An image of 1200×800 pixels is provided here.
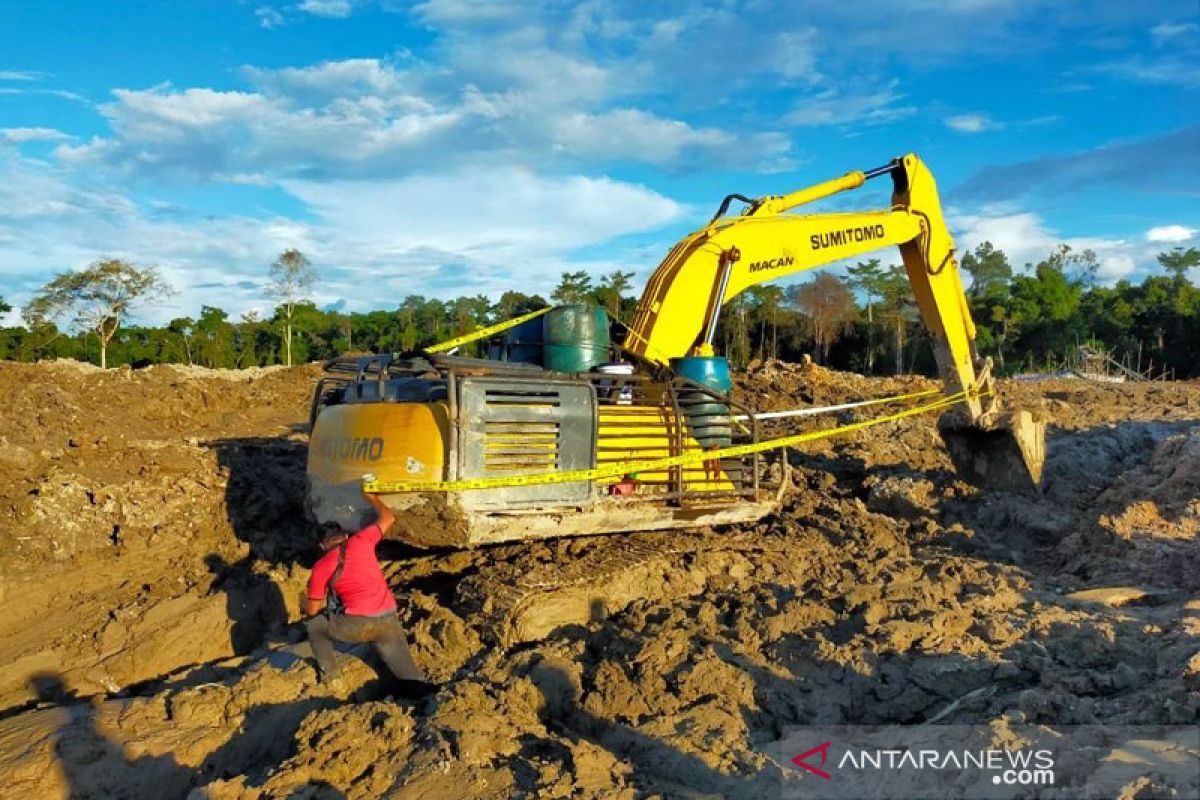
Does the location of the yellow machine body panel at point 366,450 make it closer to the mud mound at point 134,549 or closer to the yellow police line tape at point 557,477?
the yellow police line tape at point 557,477

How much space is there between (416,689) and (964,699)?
3046 mm

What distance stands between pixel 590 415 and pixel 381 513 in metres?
1.47

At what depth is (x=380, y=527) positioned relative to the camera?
5.39 meters

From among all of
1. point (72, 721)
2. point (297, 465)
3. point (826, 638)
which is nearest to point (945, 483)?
point (826, 638)

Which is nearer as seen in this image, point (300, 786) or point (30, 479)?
point (300, 786)

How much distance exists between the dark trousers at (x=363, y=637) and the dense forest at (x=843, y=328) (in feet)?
79.7

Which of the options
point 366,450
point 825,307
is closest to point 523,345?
point 366,450

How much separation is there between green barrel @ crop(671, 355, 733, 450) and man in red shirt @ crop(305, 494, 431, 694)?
261 centimetres

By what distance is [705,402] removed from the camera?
6777mm

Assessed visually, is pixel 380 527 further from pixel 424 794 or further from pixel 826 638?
pixel 826 638

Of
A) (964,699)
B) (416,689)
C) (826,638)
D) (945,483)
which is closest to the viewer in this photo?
(964,699)

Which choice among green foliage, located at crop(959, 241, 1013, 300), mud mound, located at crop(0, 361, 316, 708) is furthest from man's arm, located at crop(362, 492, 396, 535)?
green foliage, located at crop(959, 241, 1013, 300)

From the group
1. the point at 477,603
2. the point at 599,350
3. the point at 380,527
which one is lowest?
the point at 477,603

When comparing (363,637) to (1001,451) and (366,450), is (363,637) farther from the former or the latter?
(1001,451)
